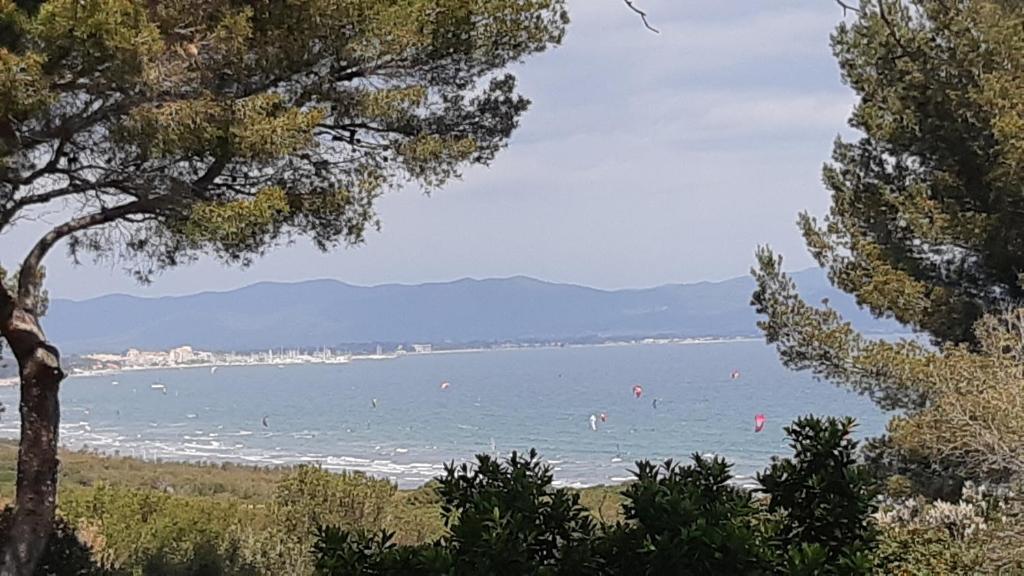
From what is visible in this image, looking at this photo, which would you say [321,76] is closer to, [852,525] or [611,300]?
[852,525]

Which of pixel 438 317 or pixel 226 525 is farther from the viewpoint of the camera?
pixel 438 317

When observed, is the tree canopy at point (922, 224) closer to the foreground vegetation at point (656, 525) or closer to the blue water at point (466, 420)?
the blue water at point (466, 420)

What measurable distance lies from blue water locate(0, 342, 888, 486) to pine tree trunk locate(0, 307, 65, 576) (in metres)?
2.81

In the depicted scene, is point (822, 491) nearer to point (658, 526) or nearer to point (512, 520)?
point (658, 526)

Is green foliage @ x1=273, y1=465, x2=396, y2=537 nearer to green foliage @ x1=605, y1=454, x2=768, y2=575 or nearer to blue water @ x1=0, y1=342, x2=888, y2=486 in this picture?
blue water @ x1=0, y1=342, x2=888, y2=486

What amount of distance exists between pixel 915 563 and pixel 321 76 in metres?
3.91

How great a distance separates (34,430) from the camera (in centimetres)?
497

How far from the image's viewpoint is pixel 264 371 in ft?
488

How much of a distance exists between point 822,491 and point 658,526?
58cm

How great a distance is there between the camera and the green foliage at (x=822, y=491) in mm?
2693

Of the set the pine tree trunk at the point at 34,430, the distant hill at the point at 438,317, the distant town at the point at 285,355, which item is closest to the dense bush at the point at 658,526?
the pine tree trunk at the point at 34,430

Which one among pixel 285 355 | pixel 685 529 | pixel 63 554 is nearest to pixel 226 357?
pixel 285 355

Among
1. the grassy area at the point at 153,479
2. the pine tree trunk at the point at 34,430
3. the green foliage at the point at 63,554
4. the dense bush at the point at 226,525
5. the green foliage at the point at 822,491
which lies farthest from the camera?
the grassy area at the point at 153,479

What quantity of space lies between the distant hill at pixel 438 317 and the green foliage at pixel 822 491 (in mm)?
128412
